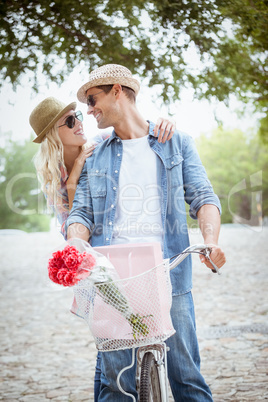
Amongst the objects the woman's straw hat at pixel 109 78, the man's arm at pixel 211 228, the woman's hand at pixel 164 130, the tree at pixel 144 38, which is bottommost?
the man's arm at pixel 211 228

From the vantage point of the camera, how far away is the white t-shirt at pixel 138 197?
3.02 m

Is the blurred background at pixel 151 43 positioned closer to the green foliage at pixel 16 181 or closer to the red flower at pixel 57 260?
the red flower at pixel 57 260

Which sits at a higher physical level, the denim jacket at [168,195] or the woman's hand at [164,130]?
the woman's hand at [164,130]

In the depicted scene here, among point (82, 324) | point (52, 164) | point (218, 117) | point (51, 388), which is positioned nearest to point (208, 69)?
point (218, 117)

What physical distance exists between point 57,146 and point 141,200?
1025mm

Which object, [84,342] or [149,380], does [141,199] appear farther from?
[84,342]

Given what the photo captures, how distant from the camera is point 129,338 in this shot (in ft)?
7.73

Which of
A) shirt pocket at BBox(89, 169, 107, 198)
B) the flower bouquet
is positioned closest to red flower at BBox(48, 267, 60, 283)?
the flower bouquet

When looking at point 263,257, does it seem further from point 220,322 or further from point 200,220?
point 200,220

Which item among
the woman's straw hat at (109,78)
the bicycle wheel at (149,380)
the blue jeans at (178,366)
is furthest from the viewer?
the woman's straw hat at (109,78)

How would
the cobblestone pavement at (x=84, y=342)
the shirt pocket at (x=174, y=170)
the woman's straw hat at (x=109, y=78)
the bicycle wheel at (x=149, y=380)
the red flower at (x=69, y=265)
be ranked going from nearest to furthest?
the red flower at (x=69, y=265) → the bicycle wheel at (x=149, y=380) → the shirt pocket at (x=174, y=170) → the woman's straw hat at (x=109, y=78) → the cobblestone pavement at (x=84, y=342)

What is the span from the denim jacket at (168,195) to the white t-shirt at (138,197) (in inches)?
1.4

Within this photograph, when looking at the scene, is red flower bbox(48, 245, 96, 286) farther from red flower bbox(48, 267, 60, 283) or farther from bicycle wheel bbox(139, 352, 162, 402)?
bicycle wheel bbox(139, 352, 162, 402)

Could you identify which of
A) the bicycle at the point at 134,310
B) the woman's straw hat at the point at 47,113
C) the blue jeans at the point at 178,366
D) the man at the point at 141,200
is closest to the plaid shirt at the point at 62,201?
the woman's straw hat at the point at 47,113
